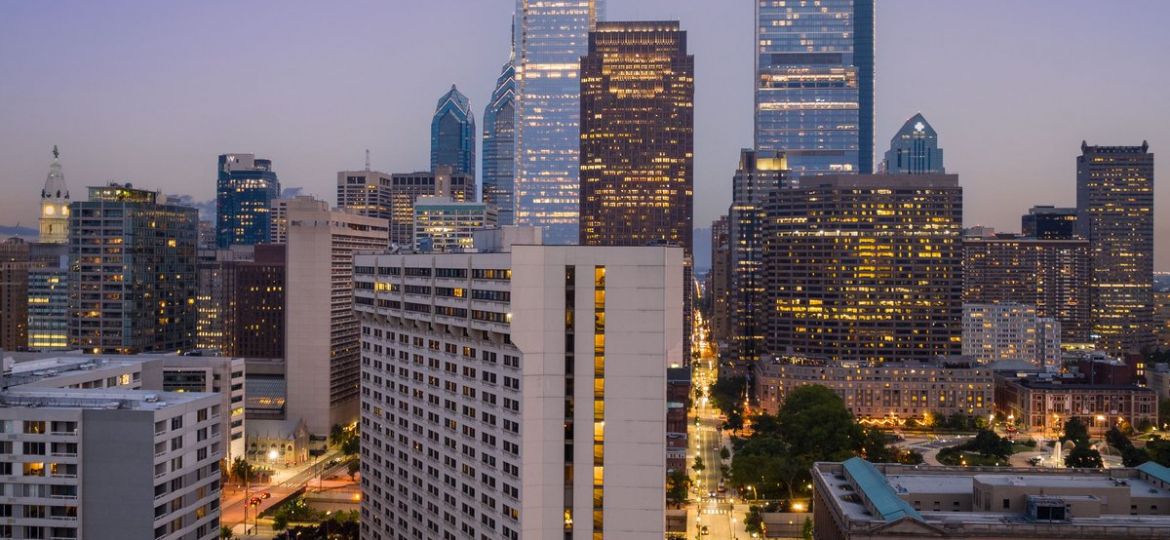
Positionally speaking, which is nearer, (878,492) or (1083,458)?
(878,492)

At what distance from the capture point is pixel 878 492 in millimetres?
101750

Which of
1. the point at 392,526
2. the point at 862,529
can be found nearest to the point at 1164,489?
the point at 862,529

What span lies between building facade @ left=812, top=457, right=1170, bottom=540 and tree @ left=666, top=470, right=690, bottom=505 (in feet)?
78.3

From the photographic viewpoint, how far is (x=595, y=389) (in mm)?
78000

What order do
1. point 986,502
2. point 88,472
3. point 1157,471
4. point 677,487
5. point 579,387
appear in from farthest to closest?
point 677,487, point 1157,471, point 986,502, point 579,387, point 88,472

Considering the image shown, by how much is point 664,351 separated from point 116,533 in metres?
45.3

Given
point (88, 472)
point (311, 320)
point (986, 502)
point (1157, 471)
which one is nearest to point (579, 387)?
point (88, 472)

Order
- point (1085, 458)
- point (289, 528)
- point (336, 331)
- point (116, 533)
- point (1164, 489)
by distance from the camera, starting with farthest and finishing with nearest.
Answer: point (336, 331) < point (1085, 458) < point (289, 528) < point (1164, 489) < point (116, 533)

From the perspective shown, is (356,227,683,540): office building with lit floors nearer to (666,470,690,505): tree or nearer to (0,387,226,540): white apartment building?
(0,387,226,540): white apartment building

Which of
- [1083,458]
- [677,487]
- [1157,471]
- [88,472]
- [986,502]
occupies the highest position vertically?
[88,472]

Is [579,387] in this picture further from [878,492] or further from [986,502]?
[986,502]

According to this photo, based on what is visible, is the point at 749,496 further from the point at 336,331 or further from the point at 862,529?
the point at 336,331

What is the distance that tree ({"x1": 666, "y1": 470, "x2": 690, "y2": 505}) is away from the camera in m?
138

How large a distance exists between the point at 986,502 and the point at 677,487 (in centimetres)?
4903
